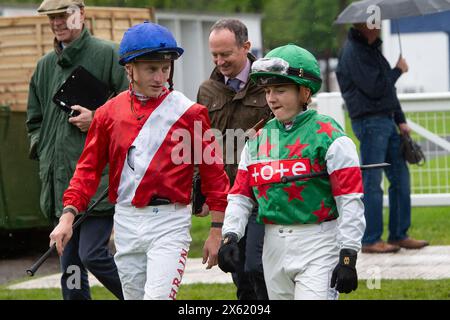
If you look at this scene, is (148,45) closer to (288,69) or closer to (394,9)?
(288,69)

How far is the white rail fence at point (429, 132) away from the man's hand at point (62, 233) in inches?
247

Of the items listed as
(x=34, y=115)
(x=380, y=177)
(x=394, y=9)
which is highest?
(x=394, y=9)

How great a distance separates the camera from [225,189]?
6.20m

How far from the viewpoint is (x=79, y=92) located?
7.64 meters

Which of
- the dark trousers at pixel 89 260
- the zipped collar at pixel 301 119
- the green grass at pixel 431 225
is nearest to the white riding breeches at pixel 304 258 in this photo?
the zipped collar at pixel 301 119

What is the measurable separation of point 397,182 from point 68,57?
4.35 metres

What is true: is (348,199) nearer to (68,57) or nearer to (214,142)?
(214,142)

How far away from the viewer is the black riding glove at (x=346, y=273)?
5293mm

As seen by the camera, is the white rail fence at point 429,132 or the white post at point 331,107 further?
the white post at point 331,107

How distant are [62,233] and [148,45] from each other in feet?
3.35

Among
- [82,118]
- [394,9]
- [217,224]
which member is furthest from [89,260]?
[394,9]

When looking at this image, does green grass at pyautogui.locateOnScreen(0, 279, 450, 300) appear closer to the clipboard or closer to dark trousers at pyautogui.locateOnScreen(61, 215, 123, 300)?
dark trousers at pyautogui.locateOnScreen(61, 215, 123, 300)

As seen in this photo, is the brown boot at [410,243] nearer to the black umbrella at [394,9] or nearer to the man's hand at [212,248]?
the black umbrella at [394,9]

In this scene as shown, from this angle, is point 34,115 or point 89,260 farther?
point 34,115
